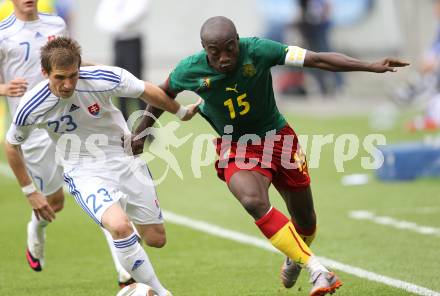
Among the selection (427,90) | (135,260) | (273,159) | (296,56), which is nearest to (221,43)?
(296,56)

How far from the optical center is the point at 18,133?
7.79 meters

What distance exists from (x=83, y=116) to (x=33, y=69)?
63.3 inches

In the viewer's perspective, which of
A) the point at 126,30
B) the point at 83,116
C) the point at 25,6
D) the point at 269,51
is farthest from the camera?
the point at 126,30

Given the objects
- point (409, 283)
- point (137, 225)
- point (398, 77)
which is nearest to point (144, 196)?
point (137, 225)

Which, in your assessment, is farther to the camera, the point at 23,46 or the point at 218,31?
the point at 23,46

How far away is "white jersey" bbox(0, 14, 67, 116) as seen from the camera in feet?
30.2

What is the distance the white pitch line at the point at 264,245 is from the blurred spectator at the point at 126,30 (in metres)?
5.69

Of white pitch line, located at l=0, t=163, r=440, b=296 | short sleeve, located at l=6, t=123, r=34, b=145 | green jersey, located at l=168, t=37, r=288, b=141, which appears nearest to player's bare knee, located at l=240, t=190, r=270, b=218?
green jersey, located at l=168, t=37, r=288, b=141

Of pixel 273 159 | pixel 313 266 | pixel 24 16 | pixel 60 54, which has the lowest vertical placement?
pixel 313 266

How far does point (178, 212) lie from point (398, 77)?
13.6 metres

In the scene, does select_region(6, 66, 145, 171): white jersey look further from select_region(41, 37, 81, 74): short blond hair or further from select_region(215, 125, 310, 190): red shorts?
select_region(215, 125, 310, 190): red shorts

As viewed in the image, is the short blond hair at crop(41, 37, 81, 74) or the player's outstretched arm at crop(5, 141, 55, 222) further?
the player's outstretched arm at crop(5, 141, 55, 222)

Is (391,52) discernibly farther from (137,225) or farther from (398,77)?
(137,225)

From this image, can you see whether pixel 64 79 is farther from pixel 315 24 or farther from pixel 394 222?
pixel 315 24
